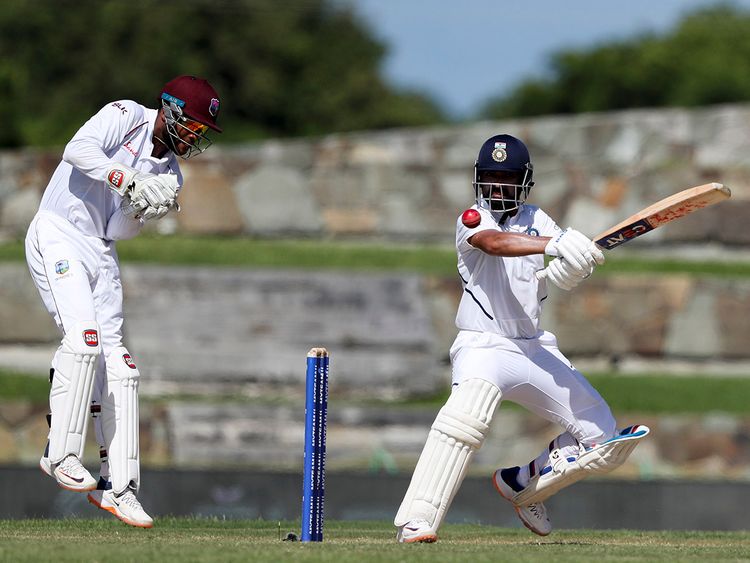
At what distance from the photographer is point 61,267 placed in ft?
24.1

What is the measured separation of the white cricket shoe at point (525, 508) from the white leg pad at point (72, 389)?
2.21 metres

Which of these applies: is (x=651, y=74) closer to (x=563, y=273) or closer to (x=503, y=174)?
(x=503, y=174)

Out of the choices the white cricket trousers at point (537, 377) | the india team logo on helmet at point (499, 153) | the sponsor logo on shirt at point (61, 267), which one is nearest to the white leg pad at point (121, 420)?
the sponsor logo on shirt at point (61, 267)

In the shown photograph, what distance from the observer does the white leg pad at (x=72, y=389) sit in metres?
7.20

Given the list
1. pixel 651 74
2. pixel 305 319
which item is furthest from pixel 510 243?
pixel 651 74

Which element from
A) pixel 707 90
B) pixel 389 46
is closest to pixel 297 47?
pixel 389 46

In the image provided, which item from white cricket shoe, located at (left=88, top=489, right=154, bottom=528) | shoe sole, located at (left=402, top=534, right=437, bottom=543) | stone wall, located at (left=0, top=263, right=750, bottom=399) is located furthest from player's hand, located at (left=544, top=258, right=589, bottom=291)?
stone wall, located at (left=0, top=263, right=750, bottom=399)

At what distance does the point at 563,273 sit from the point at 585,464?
111 cm

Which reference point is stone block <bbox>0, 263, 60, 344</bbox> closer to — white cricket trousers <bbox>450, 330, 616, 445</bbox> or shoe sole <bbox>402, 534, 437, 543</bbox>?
white cricket trousers <bbox>450, 330, 616, 445</bbox>

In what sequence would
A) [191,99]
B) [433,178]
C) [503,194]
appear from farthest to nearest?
[433,178] < [191,99] < [503,194]

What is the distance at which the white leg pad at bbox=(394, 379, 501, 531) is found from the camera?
698 centimetres

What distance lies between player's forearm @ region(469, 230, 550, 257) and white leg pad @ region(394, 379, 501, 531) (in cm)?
67

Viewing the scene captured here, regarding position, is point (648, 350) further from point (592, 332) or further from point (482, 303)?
point (482, 303)

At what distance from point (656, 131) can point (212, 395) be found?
606 cm
